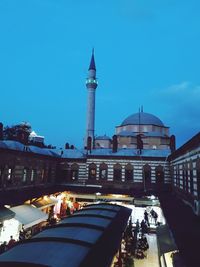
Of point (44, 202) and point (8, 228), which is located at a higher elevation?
point (44, 202)

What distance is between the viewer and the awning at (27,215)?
14.4 meters

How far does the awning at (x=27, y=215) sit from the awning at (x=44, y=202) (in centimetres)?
150

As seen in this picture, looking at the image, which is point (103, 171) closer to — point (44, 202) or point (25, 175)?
point (44, 202)

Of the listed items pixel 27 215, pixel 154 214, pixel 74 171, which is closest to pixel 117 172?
pixel 74 171

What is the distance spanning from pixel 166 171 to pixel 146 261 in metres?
11.9

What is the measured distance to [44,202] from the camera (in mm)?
19922

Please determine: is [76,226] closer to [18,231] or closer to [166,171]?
[18,231]

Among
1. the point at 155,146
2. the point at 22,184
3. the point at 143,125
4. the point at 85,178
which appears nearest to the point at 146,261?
the point at 22,184

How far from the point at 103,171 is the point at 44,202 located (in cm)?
807

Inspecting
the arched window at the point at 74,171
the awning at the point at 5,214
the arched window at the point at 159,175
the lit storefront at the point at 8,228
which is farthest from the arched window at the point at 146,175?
the awning at the point at 5,214

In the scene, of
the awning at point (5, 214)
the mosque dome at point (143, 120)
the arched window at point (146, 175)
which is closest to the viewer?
the awning at point (5, 214)

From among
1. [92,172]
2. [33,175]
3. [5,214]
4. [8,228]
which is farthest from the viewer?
[92,172]

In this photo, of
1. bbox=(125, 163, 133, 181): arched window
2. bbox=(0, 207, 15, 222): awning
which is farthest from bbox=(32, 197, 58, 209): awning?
bbox=(125, 163, 133, 181): arched window

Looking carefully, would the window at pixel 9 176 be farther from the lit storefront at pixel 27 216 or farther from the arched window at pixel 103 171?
the arched window at pixel 103 171
